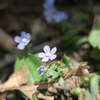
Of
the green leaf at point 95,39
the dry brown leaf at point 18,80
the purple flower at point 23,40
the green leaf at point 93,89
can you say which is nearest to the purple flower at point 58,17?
the green leaf at point 95,39

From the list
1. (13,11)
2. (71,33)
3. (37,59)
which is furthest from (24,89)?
(13,11)

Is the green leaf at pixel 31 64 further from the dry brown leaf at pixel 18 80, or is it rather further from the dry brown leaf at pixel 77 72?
the dry brown leaf at pixel 77 72

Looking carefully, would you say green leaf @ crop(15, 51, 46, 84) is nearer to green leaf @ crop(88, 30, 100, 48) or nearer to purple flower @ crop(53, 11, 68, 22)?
green leaf @ crop(88, 30, 100, 48)

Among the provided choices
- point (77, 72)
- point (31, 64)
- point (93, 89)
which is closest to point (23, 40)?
point (31, 64)

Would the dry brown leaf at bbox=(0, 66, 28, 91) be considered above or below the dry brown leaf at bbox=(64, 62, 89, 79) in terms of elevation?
above

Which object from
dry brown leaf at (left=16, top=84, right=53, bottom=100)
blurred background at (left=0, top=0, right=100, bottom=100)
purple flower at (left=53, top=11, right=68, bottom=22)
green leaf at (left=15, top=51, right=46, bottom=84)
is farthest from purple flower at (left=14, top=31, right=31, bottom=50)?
purple flower at (left=53, top=11, right=68, bottom=22)

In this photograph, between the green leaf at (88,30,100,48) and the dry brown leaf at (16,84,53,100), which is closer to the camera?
the dry brown leaf at (16,84,53,100)

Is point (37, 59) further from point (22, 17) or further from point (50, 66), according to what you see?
point (22, 17)
